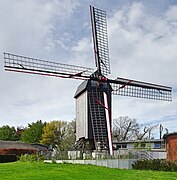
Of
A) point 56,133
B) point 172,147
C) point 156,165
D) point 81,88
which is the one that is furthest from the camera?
point 56,133

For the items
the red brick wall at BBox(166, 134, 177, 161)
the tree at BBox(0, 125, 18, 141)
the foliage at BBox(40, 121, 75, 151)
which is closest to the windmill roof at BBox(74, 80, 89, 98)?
the red brick wall at BBox(166, 134, 177, 161)

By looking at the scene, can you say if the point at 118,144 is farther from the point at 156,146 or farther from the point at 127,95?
the point at 127,95

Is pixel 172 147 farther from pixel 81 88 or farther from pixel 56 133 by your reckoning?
pixel 56 133

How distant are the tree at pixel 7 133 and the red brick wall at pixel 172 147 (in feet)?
151

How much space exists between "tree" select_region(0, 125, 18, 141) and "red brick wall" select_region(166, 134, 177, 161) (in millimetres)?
46146

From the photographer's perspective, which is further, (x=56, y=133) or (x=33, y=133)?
(x=33, y=133)

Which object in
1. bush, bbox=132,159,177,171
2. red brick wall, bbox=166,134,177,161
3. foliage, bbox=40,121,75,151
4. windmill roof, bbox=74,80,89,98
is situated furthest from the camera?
foliage, bbox=40,121,75,151

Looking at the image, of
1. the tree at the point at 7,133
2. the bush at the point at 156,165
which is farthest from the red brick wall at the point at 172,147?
the tree at the point at 7,133

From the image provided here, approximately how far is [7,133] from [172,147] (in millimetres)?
47872

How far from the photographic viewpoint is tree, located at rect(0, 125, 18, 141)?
227 ft

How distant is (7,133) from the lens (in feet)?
230

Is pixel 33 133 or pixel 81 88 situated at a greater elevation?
pixel 81 88

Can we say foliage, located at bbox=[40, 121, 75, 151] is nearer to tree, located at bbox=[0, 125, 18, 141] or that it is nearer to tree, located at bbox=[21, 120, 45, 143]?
tree, located at bbox=[21, 120, 45, 143]

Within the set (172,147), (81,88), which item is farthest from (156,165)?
(81,88)
